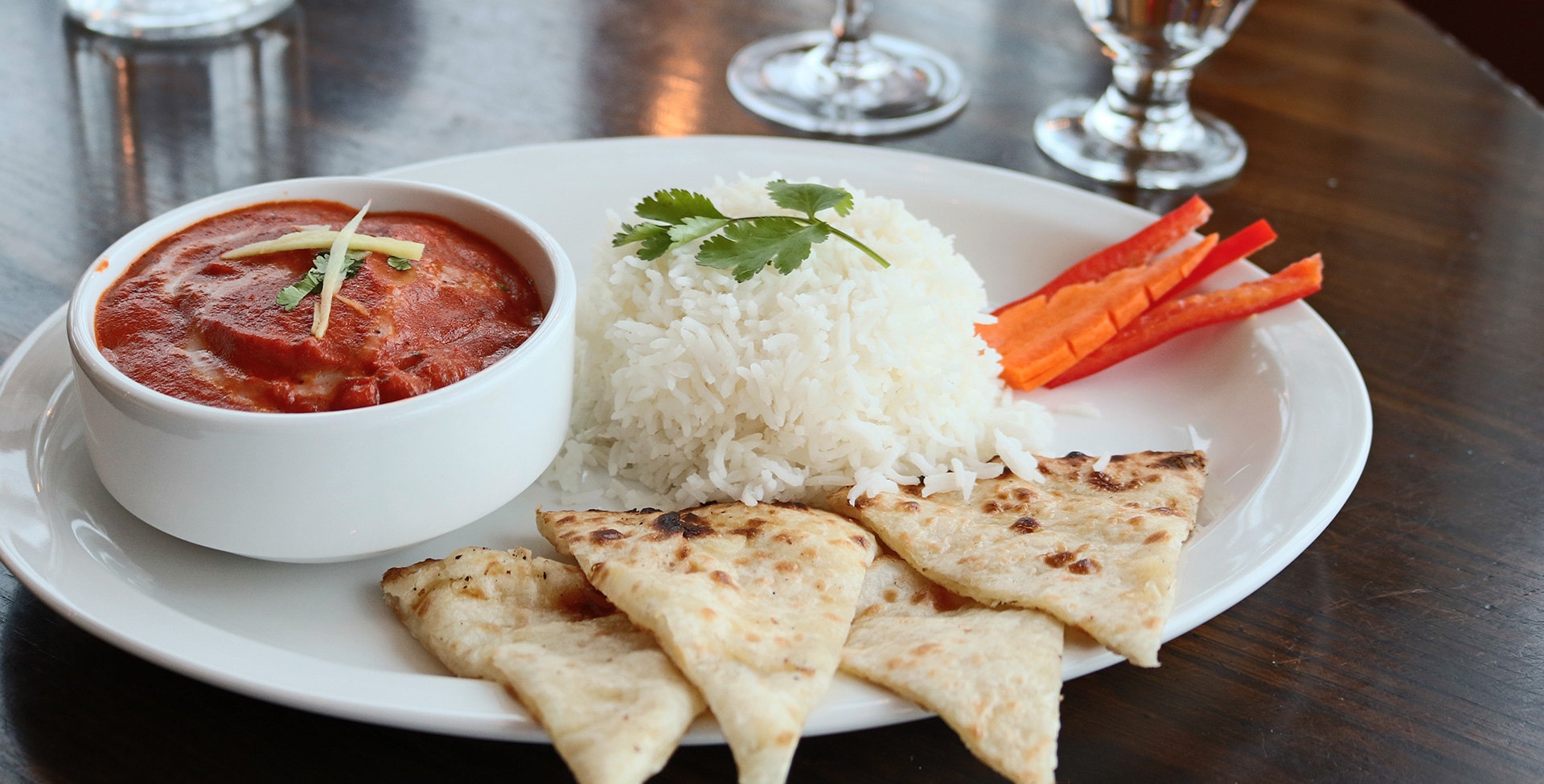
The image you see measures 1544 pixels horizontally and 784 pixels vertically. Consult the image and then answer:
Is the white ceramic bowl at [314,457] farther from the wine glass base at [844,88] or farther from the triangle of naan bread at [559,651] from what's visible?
the wine glass base at [844,88]

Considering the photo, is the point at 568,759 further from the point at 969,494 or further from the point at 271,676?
the point at 969,494

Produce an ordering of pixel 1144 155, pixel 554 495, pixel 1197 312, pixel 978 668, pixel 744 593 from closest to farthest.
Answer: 1. pixel 978 668
2. pixel 744 593
3. pixel 554 495
4. pixel 1197 312
5. pixel 1144 155

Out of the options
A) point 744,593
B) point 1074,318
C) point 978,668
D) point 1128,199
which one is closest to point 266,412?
point 744,593

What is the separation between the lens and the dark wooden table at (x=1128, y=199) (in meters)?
1.64

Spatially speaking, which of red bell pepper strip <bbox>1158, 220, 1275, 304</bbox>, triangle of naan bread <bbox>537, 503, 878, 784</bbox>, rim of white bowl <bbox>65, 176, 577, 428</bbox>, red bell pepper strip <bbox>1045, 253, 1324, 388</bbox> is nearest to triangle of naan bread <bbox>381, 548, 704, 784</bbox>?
triangle of naan bread <bbox>537, 503, 878, 784</bbox>

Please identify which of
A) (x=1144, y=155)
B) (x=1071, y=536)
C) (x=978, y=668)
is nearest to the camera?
(x=978, y=668)

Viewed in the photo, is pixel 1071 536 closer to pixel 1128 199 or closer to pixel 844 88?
pixel 1128 199

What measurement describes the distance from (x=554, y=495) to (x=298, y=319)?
58 cm

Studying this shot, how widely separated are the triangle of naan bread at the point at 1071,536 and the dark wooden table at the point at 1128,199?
175 mm

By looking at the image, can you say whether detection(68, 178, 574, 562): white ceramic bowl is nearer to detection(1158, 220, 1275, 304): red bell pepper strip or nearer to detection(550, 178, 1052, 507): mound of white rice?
detection(550, 178, 1052, 507): mound of white rice

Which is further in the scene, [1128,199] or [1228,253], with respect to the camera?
[1128,199]

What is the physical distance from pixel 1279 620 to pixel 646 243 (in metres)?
1.33

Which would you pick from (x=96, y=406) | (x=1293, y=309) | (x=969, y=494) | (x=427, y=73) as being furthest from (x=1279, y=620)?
(x=427, y=73)

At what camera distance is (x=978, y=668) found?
1.54 meters
